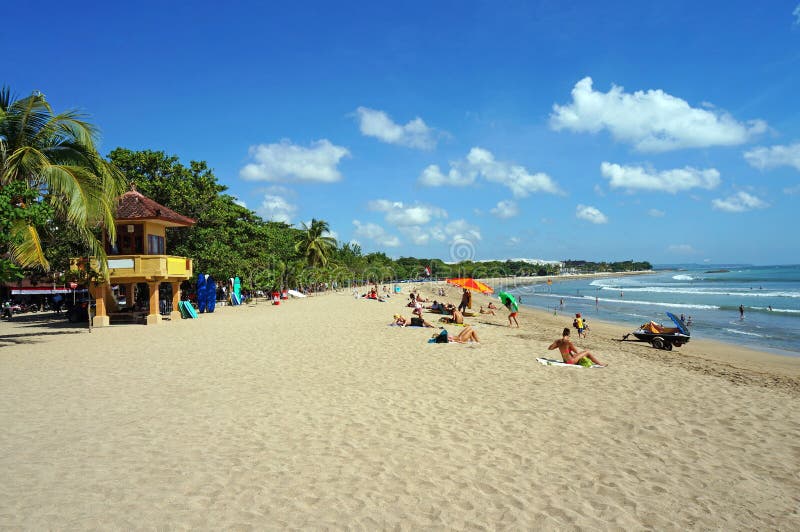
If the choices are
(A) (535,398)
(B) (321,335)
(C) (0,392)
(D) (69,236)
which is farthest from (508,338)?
(D) (69,236)

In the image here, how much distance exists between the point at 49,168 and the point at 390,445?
41.4ft

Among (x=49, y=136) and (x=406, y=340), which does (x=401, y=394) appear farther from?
(x=49, y=136)

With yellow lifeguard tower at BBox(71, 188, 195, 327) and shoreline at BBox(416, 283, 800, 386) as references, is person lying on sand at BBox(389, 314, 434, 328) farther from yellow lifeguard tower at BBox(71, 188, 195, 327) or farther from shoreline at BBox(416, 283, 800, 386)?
yellow lifeguard tower at BBox(71, 188, 195, 327)

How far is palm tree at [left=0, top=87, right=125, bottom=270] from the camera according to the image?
12680 mm

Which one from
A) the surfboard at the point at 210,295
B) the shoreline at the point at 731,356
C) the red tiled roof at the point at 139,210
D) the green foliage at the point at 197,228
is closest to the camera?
the shoreline at the point at 731,356

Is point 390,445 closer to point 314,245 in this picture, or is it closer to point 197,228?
point 197,228

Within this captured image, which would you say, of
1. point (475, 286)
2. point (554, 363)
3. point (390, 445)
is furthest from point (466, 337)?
point (390, 445)

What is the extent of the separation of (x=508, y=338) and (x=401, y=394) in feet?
26.9

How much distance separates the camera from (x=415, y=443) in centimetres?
564

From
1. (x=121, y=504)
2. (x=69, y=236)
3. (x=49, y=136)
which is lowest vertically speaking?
(x=121, y=504)

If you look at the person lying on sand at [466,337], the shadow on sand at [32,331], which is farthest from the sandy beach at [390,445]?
the shadow on sand at [32,331]

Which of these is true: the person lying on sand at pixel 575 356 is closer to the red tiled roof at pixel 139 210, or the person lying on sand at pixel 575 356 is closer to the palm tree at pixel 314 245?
the red tiled roof at pixel 139 210

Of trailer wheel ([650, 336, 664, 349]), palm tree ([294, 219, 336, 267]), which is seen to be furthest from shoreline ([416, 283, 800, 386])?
palm tree ([294, 219, 336, 267])

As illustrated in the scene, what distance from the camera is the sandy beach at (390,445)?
13.3 feet
